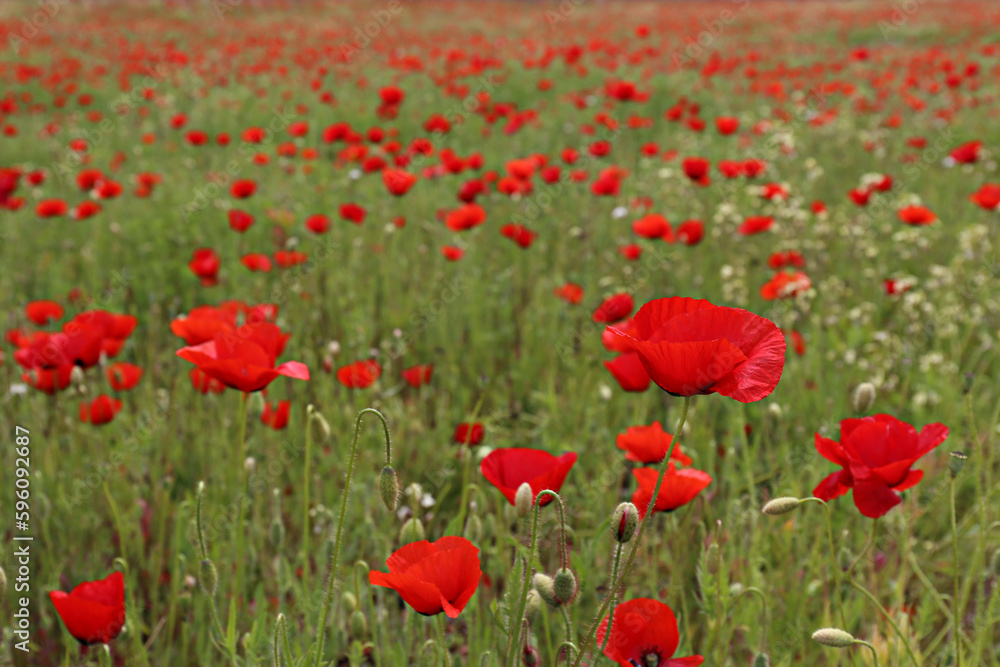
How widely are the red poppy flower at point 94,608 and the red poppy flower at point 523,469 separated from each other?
717 millimetres

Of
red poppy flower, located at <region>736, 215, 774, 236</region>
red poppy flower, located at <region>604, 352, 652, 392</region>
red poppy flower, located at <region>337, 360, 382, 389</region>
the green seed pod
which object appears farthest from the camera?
red poppy flower, located at <region>736, 215, 774, 236</region>

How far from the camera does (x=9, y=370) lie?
2.99 meters

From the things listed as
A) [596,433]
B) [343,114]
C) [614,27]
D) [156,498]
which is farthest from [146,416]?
[614,27]

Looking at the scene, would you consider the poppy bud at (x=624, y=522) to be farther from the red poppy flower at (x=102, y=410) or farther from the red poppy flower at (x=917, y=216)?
the red poppy flower at (x=917, y=216)

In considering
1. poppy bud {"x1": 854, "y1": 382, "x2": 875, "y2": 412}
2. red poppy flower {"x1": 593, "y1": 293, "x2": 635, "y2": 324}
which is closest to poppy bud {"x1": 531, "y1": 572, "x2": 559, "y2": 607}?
poppy bud {"x1": 854, "y1": 382, "x2": 875, "y2": 412}

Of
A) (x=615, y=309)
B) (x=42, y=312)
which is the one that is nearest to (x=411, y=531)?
(x=615, y=309)

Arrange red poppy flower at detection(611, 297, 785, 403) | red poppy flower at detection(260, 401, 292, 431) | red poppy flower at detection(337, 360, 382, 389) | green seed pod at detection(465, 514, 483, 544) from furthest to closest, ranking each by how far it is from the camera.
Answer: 1. red poppy flower at detection(337, 360, 382, 389)
2. red poppy flower at detection(260, 401, 292, 431)
3. green seed pod at detection(465, 514, 483, 544)
4. red poppy flower at detection(611, 297, 785, 403)

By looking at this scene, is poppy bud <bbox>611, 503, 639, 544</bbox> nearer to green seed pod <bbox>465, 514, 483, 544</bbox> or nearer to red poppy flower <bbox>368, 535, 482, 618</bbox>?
red poppy flower <bbox>368, 535, 482, 618</bbox>

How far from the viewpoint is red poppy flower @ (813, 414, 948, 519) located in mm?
1202

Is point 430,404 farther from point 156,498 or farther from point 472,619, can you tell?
point 472,619

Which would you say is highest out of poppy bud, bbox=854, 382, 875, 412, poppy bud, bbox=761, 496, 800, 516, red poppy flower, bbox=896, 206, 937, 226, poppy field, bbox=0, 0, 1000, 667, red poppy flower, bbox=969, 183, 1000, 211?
red poppy flower, bbox=969, 183, 1000, 211

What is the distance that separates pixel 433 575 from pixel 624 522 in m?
0.29

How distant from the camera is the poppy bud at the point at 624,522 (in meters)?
0.99

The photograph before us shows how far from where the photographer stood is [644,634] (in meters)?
1.12
